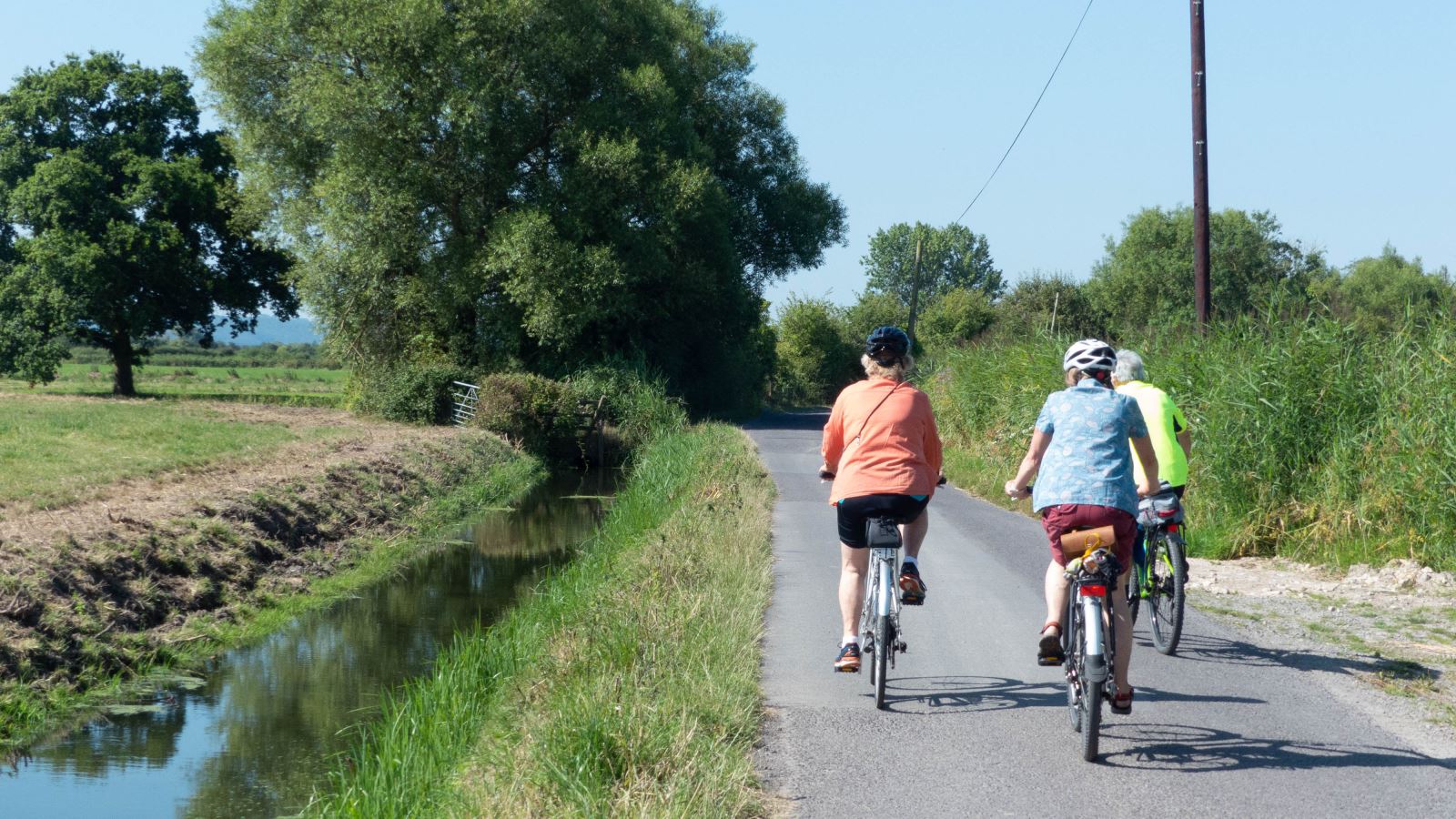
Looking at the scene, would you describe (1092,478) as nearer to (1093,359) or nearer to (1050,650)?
(1093,359)

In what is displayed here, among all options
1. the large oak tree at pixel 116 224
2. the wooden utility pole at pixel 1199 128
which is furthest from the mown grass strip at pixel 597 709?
the large oak tree at pixel 116 224

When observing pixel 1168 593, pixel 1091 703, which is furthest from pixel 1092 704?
pixel 1168 593

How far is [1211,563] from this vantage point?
41.5 feet

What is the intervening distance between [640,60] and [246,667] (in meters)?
29.3

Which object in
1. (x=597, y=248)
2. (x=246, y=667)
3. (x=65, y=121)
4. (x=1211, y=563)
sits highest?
(x=65, y=121)

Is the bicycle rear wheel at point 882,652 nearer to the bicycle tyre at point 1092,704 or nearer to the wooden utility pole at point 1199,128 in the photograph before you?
the bicycle tyre at point 1092,704

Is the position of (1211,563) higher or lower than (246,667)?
higher

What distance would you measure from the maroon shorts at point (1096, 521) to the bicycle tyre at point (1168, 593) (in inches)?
87.3

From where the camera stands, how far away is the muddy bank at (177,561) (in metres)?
9.12

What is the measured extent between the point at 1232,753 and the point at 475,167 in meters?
30.1

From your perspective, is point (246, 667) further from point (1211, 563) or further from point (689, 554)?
point (1211, 563)

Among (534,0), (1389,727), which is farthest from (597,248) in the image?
(1389,727)

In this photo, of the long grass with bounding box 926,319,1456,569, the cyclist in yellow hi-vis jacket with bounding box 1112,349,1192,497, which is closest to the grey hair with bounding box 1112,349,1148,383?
the cyclist in yellow hi-vis jacket with bounding box 1112,349,1192,497

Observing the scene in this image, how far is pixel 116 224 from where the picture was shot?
4019 centimetres
